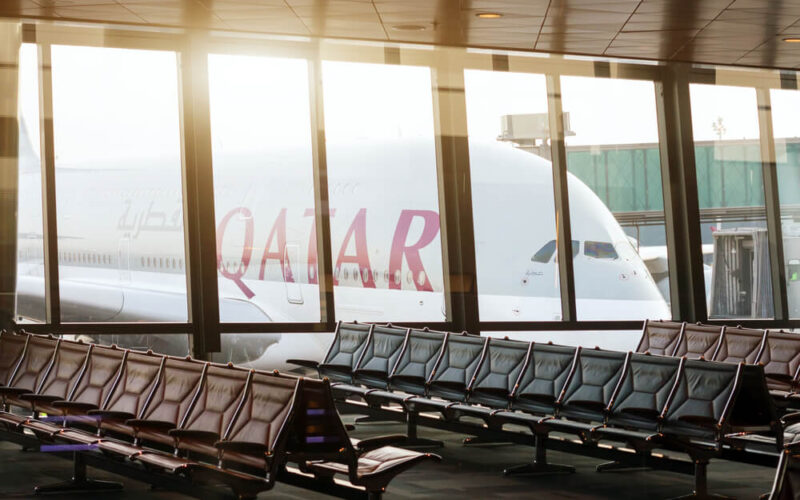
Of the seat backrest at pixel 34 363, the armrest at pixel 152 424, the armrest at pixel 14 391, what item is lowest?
the armrest at pixel 152 424

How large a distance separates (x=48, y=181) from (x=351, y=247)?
3.16 meters

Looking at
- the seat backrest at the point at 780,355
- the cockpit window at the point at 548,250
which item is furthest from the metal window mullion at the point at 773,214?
the seat backrest at the point at 780,355

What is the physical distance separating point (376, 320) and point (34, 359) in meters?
4.19

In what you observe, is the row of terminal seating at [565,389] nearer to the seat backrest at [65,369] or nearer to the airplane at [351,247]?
the seat backrest at [65,369]

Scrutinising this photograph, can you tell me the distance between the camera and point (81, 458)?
5.53 m

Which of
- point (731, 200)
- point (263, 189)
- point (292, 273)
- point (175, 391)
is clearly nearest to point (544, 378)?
point (175, 391)

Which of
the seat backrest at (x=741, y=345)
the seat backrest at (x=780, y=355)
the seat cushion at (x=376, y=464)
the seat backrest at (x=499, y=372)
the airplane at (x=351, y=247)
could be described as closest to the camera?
the seat cushion at (x=376, y=464)

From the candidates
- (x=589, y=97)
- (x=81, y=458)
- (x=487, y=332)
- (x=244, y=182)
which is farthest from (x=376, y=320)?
(x=81, y=458)

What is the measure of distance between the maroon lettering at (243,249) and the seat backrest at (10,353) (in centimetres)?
279

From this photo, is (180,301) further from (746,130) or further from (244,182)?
(746,130)

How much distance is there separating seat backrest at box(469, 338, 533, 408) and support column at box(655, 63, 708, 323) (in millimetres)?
4886

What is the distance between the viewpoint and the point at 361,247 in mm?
10117

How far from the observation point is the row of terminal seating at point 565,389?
16.9 feet

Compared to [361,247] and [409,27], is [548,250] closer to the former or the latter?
[361,247]
